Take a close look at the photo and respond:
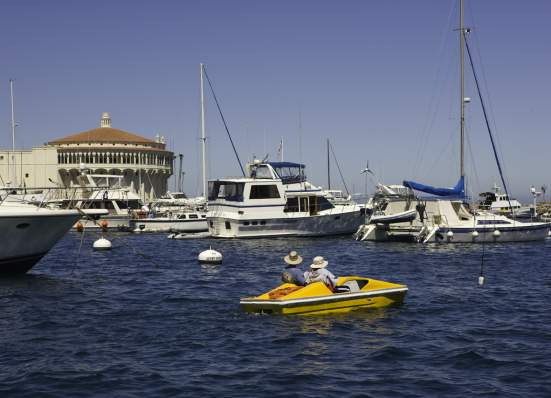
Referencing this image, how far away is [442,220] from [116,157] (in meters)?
70.0

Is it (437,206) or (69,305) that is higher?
(437,206)

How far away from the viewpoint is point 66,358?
15.0 m

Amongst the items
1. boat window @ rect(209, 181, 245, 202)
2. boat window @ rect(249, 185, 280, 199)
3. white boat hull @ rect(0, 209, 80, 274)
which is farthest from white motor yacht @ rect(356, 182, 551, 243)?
white boat hull @ rect(0, 209, 80, 274)

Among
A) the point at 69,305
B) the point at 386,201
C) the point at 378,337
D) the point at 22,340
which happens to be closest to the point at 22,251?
the point at 69,305

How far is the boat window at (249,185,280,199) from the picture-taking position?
161 feet

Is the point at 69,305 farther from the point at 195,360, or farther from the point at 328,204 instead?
the point at 328,204

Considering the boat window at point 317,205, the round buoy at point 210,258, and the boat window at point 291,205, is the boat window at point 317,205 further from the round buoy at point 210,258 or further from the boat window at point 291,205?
the round buoy at point 210,258

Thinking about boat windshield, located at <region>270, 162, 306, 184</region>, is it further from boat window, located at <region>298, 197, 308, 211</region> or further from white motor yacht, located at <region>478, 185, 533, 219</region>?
white motor yacht, located at <region>478, 185, 533, 219</region>

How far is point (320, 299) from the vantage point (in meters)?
18.9

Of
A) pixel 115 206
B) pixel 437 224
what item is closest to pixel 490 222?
pixel 437 224

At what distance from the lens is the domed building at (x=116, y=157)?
104 meters

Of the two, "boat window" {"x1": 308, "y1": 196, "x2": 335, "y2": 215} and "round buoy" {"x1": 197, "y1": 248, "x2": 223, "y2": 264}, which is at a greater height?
"boat window" {"x1": 308, "y1": 196, "x2": 335, "y2": 215}

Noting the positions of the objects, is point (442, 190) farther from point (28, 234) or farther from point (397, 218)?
point (28, 234)

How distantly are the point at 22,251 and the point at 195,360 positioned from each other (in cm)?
1447
